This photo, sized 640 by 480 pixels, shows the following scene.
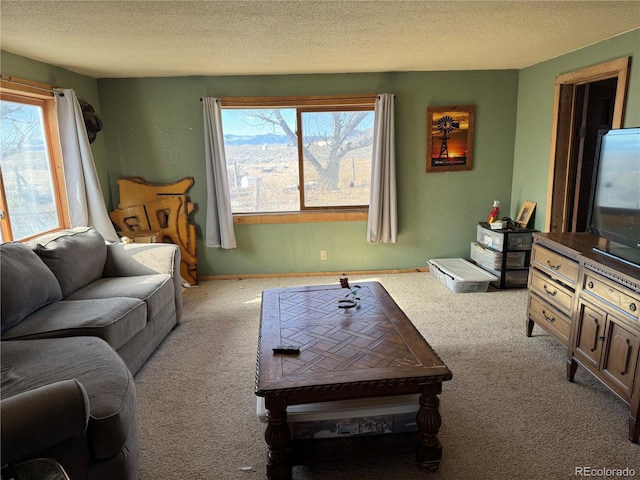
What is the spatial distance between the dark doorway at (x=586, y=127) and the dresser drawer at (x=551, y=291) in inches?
53.0

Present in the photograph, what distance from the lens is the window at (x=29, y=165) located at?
9.99 feet

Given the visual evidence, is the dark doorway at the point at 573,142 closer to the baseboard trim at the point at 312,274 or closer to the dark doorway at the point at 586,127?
the dark doorway at the point at 586,127

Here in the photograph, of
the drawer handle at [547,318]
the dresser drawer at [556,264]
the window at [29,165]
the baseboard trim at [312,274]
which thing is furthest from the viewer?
the baseboard trim at [312,274]

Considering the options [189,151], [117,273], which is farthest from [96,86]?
[117,273]

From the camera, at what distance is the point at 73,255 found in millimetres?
2848

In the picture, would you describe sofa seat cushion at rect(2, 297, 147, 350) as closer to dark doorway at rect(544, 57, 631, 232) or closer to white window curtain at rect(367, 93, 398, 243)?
white window curtain at rect(367, 93, 398, 243)

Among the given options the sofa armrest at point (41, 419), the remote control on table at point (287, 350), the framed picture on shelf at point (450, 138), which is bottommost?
the remote control on table at point (287, 350)

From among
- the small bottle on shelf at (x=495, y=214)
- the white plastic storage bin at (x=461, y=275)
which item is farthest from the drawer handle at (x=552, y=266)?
the small bottle on shelf at (x=495, y=214)

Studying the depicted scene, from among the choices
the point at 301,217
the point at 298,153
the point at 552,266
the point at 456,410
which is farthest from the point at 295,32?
the point at 456,410

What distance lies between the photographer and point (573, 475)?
5.76ft

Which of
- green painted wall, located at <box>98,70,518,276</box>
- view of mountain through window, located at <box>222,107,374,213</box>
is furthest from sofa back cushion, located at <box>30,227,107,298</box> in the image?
view of mountain through window, located at <box>222,107,374,213</box>

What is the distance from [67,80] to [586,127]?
4.68 meters

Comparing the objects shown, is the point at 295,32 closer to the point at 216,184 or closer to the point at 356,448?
the point at 216,184

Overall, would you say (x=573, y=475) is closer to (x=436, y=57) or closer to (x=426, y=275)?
(x=426, y=275)
